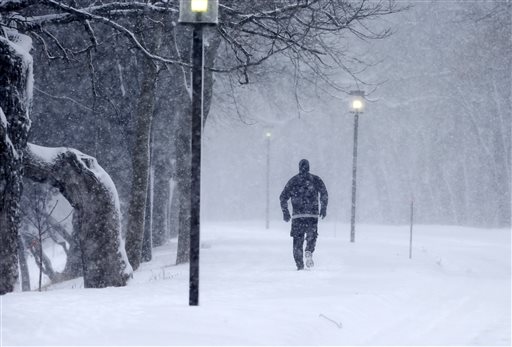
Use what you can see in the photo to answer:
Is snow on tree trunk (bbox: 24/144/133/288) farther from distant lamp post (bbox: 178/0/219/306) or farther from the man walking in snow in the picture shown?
distant lamp post (bbox: 178/0/219/306)

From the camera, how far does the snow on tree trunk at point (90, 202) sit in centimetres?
1212

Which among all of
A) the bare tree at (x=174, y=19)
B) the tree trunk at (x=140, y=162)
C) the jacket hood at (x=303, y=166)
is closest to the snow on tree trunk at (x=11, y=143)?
the bare tree at (x=174, y=19)

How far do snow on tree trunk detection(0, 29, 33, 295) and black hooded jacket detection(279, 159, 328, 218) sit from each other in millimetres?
5770

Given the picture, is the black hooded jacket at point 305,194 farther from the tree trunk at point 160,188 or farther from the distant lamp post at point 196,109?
the tree trunk at point 160,188

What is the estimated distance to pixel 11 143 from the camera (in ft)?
35.2

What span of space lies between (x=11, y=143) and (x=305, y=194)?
635cm

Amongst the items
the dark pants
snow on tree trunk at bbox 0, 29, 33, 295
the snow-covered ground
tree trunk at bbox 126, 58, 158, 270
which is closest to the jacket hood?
the dark pants

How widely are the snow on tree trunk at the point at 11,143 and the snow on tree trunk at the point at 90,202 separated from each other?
3.10 feet

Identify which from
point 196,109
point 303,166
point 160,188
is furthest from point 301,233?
point 160,188

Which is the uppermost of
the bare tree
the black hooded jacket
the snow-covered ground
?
the bare tree

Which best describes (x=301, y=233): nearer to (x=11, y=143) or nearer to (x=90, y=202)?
(x=90, y=202)

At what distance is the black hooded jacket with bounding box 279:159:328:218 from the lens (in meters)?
15.4

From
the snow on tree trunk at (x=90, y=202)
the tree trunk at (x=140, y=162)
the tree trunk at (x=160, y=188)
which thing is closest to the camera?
the snow on tree trunk at (x=90, y=202)

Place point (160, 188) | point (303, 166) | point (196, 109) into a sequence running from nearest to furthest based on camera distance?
point (196, 109) → point (303, 166) → point (160, 188)
